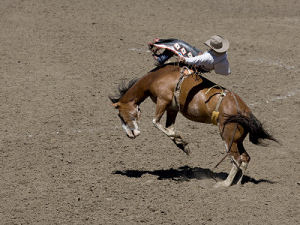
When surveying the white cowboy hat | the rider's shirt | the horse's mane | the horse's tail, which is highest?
the white cowboy hat

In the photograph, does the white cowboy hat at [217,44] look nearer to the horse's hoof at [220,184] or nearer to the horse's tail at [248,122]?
the horse's tail at [248,122]

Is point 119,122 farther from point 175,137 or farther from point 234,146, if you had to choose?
point 234,146

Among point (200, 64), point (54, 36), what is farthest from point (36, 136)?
point (54, 36)

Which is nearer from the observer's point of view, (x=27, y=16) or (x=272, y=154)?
(x=272, y=154)

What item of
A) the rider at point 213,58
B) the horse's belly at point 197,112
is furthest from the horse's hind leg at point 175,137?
the rider at point 213,58

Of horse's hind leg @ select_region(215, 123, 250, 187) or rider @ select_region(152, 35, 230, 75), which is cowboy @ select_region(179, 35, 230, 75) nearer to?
rider @ select_region(152, 35, 230, 75)

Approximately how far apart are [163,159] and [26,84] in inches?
168

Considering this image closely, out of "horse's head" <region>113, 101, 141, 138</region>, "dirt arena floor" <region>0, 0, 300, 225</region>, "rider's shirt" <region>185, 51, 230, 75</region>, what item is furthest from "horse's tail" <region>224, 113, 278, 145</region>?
"horse's head" <region>113, 101, 141, 138</region>

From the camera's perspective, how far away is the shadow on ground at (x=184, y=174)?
937cm

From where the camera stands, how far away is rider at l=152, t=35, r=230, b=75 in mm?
8672

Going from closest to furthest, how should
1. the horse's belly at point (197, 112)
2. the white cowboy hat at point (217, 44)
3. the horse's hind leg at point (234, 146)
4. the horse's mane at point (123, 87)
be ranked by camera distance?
1. the white cowboy hat at point (217, 44)
2. the horse's hind leg at point (234, 146)
3. the horse's belly at point (197, 112)
4. the horse's mane at point (123, 87)

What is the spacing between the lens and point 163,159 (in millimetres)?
10070

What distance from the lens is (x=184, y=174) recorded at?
9.55m

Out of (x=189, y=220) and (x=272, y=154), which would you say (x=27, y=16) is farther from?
(x=189, y=220)
